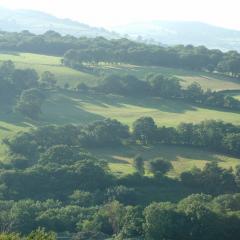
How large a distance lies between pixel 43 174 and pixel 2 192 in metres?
4.30

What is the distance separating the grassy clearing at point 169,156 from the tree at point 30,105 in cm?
1594

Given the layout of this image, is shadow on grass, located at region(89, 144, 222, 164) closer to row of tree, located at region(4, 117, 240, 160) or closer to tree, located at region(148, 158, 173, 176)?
row of tree, located at region(4, 117, 240, 160)

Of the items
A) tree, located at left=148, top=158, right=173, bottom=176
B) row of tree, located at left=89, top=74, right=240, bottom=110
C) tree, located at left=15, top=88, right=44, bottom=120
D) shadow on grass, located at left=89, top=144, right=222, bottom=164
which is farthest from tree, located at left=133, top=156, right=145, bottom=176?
row of tree, located at left=89, top=74, right=240, bottom=110

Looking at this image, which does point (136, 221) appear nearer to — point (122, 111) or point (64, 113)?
point (64, 113)

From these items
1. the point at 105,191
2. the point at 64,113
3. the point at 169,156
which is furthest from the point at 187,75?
the point at 105,191

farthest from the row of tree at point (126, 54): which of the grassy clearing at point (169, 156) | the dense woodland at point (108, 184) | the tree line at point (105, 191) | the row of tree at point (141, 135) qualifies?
the grassy clearing at point (169, 156)

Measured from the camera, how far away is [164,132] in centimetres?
6531

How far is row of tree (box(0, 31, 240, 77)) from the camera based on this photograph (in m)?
111

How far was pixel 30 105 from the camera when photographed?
74688 millimetres

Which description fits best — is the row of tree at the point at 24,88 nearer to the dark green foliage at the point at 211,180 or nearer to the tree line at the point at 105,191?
the tree line at the point at 105,191

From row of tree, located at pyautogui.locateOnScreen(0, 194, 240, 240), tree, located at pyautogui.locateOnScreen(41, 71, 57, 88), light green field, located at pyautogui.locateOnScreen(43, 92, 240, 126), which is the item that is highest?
tree, located at pyautogui.locateOnScreen(41, 71, 57, 88)

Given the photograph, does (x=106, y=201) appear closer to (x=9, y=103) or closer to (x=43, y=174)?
(x=43, y=174)

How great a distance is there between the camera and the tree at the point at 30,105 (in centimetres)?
7469

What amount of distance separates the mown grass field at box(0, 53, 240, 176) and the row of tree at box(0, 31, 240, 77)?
3.78 meters
